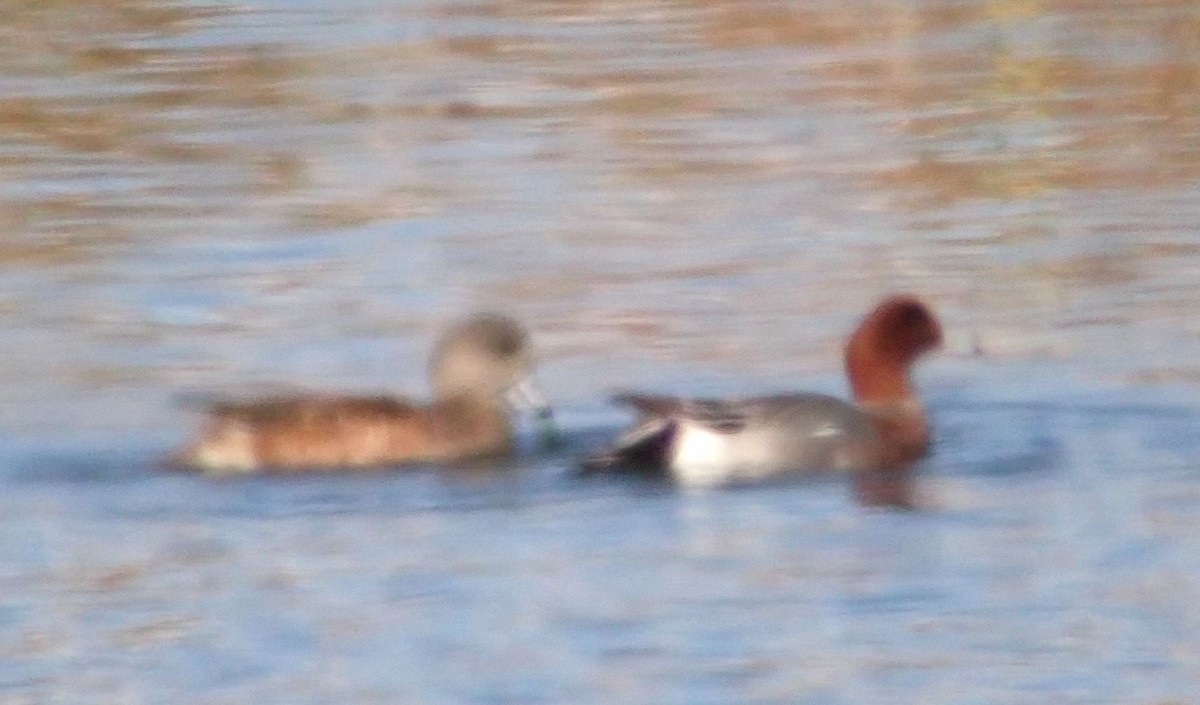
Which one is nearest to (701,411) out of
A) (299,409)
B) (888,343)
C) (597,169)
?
(888,343)

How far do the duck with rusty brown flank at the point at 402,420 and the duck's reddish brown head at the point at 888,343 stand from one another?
41.7 inches

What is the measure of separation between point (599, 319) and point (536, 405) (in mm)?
1656

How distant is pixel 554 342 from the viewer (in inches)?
485

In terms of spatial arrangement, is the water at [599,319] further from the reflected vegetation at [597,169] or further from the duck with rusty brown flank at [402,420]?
the duck with rusty brown flank at [402,420]

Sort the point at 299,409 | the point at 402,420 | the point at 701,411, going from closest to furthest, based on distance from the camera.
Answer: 1. the point at 701,411
2. the point at 299,409
3. the point at 402,420

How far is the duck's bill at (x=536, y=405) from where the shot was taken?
1097 cm

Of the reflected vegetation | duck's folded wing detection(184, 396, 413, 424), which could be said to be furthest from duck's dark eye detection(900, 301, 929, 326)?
duck's folded wing detection(184, 396, 413, 424)

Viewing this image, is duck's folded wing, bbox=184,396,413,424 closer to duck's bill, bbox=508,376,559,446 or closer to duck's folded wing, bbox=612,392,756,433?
duck's bill, bbox=508,376,559,446

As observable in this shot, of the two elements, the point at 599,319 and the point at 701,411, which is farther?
the point at 599,319

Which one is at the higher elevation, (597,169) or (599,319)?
(597,169)

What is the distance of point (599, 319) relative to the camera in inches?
496

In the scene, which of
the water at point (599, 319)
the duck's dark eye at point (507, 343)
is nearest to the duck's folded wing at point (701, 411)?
the water at point (599, 319)

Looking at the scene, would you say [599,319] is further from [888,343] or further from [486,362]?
[888,343]

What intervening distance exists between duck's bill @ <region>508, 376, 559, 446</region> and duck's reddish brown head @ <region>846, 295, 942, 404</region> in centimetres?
103
